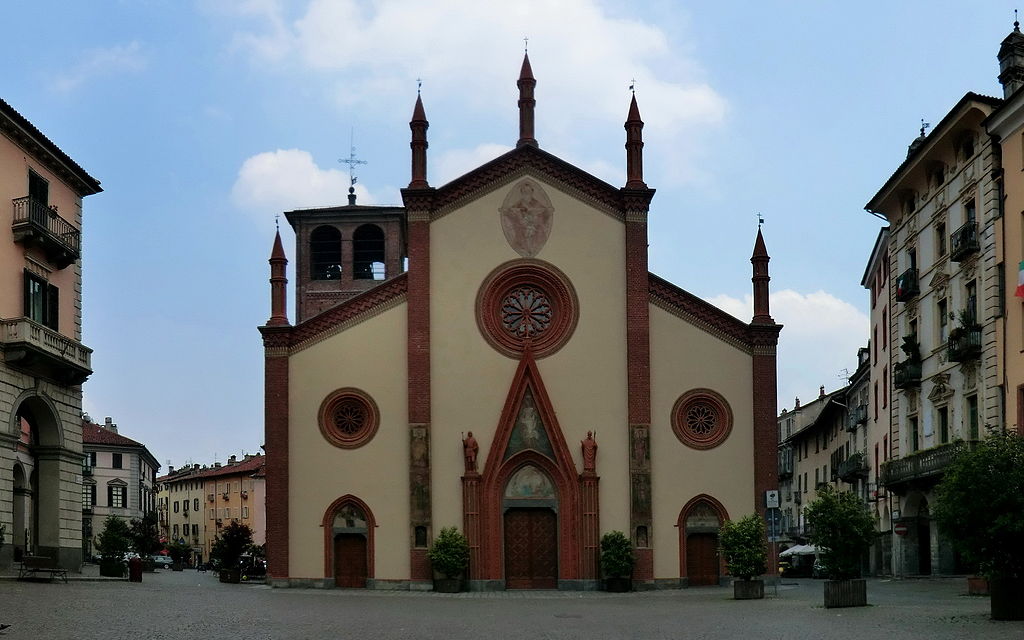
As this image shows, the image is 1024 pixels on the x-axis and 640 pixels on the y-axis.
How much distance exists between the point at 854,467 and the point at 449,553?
91.9 ft

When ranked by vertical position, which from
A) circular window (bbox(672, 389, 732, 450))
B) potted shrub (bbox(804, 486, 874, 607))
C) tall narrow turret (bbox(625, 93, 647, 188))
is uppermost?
tall narrow turret (bbox(625, 93, 647, 188))

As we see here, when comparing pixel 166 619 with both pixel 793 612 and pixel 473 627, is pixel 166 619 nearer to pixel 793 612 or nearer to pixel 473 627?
pixel 473 627

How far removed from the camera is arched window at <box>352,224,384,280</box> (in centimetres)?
5516

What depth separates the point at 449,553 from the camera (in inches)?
1587

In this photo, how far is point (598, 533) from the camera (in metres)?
41.8

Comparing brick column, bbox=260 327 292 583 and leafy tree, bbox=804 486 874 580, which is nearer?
leafy tree, bbox=804 486 874 580

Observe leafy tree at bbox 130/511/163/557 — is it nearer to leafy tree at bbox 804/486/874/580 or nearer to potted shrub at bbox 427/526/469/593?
potted shrub at bbox 427/526/469/593

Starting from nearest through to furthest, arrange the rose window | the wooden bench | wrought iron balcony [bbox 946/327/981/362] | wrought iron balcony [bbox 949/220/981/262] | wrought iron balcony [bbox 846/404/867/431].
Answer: the wooden bench, wrought iron balcony [bbox 946/327/981/362], wrought iron balcony [bbox 949/220/981/262], the rose window, wrought iron balcony [bbox 846/404/867/431]

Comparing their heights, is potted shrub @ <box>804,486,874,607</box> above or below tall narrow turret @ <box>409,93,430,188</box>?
below

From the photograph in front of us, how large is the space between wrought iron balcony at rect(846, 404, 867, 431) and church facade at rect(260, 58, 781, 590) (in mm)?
20670

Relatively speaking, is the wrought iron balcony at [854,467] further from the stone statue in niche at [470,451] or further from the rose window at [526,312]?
the stone statue in niche at [470,451]

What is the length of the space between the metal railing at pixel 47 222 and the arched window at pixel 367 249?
52.9 ft

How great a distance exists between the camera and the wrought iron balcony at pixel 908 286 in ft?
151

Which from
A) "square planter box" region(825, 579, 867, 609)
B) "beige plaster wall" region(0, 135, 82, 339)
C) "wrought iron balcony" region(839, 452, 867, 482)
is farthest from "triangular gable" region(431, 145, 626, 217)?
"wrought iron balcony" region(839, 452, 867, 482)
